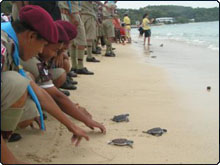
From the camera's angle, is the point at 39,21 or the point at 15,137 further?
the point at 15,137

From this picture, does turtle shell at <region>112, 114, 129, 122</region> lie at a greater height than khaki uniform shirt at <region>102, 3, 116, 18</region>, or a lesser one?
lesser

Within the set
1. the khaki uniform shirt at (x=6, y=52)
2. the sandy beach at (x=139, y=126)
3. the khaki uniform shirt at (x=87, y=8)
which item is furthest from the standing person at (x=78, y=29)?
the khaki uniform shirt at (x=6, y=52)

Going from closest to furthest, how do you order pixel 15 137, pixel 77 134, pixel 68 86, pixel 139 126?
pixel 77 134 < pixel 15 137 < pixel 139 126 < pixel 68 86

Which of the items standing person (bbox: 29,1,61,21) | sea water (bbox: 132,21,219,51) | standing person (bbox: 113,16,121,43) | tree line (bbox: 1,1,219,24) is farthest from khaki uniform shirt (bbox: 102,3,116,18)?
tree line (bbox: 1,1,219,24)

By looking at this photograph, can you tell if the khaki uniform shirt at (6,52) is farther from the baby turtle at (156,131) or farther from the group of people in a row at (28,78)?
the baby turtle at (156,131)

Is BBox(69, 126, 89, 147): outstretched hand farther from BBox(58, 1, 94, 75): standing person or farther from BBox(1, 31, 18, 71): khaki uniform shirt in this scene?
BBox(58, 1, 94, 75): standing person

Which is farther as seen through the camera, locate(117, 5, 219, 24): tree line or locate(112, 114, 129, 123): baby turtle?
locate(117, 5, 219, 24): tree line

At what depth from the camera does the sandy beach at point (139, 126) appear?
2.28 metres

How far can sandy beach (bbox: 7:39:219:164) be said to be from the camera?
7.47ft

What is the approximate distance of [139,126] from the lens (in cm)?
298

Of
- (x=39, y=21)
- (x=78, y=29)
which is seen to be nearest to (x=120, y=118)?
(x=39, y=21)

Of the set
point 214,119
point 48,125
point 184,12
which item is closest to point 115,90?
point 214,119

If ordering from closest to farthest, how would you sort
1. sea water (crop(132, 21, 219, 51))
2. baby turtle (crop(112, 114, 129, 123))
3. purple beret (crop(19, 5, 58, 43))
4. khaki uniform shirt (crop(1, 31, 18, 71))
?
khaki uniform shirt (crop(1, 31, 18, 71))
purple beret (crop(19, 5, 58, 43))
baby turtle (crop(112, 114, 129, 123))
sea water (crop(132, 21, 219, 51))

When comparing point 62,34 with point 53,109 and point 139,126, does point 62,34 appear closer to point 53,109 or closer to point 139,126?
point 53,109
